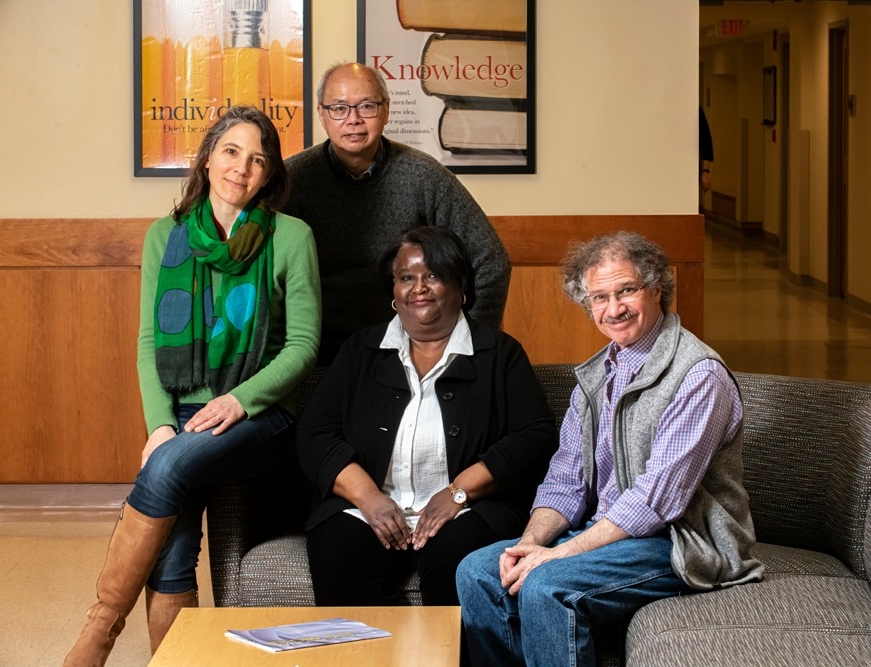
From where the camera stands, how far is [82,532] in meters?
4.87

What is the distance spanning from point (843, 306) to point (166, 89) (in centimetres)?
741

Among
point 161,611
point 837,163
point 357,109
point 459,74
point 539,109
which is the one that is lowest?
point 161,611

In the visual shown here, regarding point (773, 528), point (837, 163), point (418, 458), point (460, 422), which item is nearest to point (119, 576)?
point (418, 458)

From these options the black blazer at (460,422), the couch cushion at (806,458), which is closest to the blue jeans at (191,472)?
the black blazer at (460,422)

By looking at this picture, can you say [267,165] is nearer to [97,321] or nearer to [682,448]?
[682,448]

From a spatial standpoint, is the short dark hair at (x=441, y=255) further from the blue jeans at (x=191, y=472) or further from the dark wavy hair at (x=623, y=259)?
the blue jeans at (x=191, y=472)

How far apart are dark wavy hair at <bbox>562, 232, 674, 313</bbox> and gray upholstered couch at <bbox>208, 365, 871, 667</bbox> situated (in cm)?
54

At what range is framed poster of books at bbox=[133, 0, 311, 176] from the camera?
4949 mm

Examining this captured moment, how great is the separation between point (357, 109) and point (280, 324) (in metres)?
0.65

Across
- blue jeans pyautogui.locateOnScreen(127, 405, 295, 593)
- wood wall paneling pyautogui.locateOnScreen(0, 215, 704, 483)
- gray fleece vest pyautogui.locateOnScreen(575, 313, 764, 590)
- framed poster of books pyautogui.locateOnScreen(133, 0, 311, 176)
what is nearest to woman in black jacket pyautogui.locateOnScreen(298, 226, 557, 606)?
blue jeans pyautogui.locateOnScreen(127, 405, 295, 593)

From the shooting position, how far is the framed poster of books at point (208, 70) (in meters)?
4.95

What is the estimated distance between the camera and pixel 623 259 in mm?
2756

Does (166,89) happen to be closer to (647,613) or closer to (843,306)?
(647,613)

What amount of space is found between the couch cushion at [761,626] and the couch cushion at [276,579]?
75 centimetres
